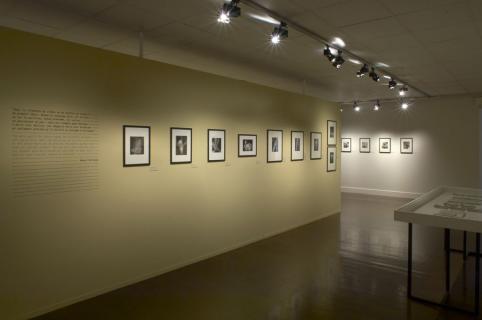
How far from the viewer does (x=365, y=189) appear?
1186cm

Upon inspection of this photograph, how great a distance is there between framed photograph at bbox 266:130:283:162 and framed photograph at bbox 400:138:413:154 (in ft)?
19.9

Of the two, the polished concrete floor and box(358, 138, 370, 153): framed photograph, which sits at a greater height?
box(358, 138, 370, 153): framed photograph

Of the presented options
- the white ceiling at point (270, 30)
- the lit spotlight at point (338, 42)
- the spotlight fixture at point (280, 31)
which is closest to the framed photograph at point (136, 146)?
the white ceiling at point (270, 30)

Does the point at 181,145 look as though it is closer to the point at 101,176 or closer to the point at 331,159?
the point at 101,176

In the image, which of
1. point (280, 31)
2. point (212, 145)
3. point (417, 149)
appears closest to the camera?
point (280, 31)

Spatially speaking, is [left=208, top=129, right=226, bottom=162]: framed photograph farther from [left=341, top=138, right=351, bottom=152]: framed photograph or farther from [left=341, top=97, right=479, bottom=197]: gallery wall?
[left=341, top=138, right=351, bottom=152]: framed photograph

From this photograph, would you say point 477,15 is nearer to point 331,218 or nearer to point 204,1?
point 204,1

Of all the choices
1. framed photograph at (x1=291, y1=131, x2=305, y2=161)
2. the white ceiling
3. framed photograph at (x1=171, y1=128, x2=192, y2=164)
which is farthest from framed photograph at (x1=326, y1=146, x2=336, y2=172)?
framed photograph at (x1=171, y1=128, x2=192, y2=164)

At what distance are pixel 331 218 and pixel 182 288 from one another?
15.8ft

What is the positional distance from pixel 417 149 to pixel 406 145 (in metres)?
0.34

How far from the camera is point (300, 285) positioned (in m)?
4.27

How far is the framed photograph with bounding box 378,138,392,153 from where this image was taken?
11.3 metres

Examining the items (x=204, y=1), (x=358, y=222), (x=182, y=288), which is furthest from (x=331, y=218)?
(x=204, y=1)

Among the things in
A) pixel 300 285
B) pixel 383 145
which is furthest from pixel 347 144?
pixel 300 285
